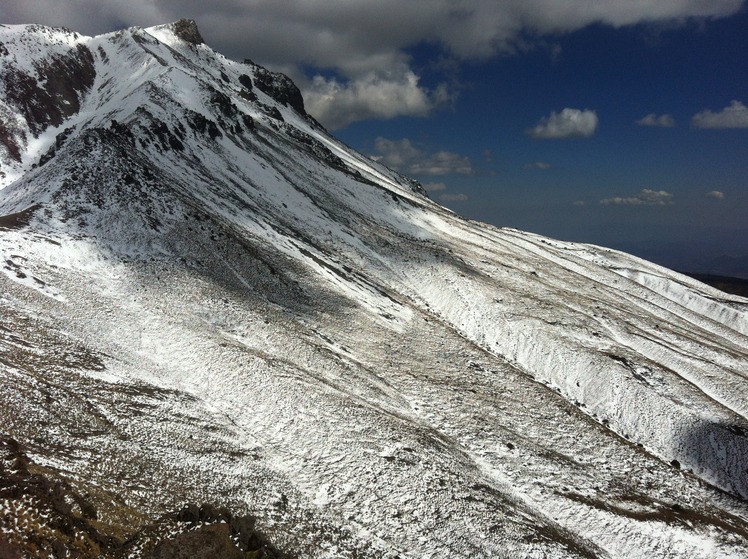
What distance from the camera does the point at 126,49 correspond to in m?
118

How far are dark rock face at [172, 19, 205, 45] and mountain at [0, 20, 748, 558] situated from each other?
285 ft

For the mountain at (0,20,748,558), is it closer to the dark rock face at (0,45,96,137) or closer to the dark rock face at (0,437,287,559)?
the dark rock face at (0,437,287,559)

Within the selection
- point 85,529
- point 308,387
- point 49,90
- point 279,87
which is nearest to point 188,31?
point 279,87

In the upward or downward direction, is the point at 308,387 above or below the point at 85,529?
above

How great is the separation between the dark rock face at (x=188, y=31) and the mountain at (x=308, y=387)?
86.8 m

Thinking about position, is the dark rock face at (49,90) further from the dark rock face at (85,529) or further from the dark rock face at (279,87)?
the dark rock face at (85,529)

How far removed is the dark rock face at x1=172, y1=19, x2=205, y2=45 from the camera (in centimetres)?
14112

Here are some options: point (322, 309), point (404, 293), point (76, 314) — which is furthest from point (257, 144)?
point (76, 314)

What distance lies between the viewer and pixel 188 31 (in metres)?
144

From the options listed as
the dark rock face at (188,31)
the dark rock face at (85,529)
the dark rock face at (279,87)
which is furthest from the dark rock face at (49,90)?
the dark rock face at (85,529)

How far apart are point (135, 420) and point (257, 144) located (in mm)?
72516

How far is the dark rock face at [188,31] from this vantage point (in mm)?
141125

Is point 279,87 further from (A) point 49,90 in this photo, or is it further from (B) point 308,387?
(B) point 308,387

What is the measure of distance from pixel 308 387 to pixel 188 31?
15681cm
